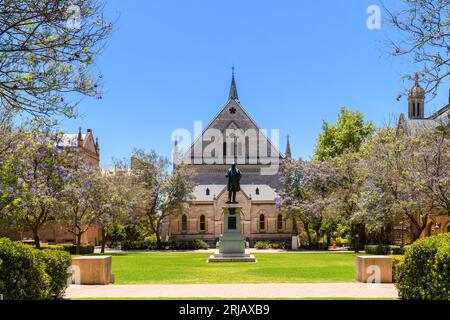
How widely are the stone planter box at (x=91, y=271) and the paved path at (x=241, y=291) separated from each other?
0.75 meters

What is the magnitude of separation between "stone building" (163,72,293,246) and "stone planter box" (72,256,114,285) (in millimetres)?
46294

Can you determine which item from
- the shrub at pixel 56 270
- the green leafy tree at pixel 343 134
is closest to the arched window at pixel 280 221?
the green leafy tree at pixel 343 134

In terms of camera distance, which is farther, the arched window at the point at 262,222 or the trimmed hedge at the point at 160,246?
the arched window at the point at 262,222

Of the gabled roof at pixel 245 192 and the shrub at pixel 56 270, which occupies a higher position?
the gabled roof at pixel 245 192

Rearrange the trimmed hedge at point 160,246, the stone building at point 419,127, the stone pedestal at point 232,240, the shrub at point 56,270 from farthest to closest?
the trimmed hedge at point 160,246
the stone pedestal at point 232,240
the stone building at point 419,127
the shrub at point 56,270

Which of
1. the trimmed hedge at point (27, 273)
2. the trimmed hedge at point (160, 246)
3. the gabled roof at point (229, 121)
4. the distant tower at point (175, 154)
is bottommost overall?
the trimmed hedge at point (160, 246)

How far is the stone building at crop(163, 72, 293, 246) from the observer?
69312 millimetres

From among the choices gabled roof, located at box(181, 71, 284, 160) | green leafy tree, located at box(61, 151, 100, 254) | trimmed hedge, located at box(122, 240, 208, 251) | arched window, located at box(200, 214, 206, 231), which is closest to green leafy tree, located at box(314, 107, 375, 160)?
gabled roof, located at box(181, 71, 284, 160)

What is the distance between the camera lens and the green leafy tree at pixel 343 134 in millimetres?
72500

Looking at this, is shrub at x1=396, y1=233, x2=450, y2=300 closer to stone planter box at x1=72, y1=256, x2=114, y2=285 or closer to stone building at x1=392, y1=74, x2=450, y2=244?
stone building at x1=392, y1=74, x2=450, y2=244

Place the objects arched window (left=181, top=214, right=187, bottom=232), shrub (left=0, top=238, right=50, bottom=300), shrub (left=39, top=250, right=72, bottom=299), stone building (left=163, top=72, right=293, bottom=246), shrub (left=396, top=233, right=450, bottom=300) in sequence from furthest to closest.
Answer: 1. arched window (left=181, top=214, right=187, bottom=232)
2. stone building (left=163, top=72, right=293, bottom=246)
3. shrub (left=39, top=250, right=72, bottom=299)
4. shrub (left=0, top=238, right=50, bottom=300)
5. shrub (left=396, top=233, right=450, bottom=300)

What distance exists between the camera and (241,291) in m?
16.6

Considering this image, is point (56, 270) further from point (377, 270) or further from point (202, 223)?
point (202, 223)

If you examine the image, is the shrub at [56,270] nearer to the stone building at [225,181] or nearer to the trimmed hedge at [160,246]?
the trimmed hedge at [160,246]
